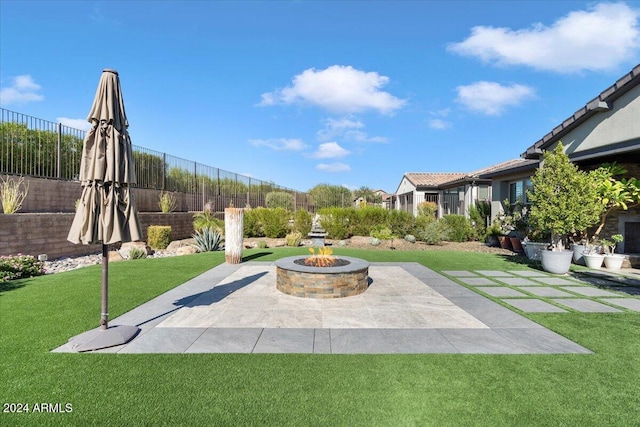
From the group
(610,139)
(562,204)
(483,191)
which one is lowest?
(562,204)

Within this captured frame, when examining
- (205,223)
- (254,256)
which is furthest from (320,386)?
(205,223)

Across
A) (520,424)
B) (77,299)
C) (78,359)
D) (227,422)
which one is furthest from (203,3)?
(520,424)

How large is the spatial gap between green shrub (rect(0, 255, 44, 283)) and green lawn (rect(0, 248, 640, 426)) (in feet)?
14.7

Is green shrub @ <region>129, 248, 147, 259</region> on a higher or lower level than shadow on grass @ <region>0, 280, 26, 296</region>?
higher

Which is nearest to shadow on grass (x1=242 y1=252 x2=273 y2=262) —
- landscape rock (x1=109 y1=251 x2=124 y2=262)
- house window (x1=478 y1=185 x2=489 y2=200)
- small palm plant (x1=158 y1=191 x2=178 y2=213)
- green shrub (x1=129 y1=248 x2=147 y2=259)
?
green shrub (x1=129 y1=248 x2=147 y2=259)

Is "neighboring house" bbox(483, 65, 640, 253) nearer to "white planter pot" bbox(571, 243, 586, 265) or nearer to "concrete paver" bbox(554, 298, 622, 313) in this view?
"white planter pot" bbox(571, 243, 586, 265)

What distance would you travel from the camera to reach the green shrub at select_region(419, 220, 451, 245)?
16.6 m

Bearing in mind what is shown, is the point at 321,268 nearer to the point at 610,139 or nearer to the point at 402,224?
the point at 610,139

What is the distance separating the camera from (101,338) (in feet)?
13.6

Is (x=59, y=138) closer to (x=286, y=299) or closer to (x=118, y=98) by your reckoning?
(x=118, y=98)

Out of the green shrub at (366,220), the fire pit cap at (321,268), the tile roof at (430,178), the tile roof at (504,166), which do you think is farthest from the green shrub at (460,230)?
the fire pit cap at (321,268)

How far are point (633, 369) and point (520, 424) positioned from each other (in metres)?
2.08

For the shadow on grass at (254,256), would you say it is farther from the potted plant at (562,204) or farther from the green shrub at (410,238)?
the potted plant at (562,204)

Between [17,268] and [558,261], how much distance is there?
46.2ft
